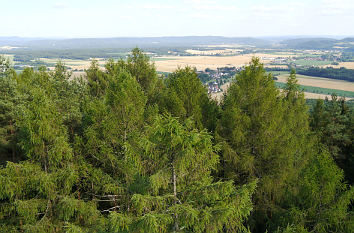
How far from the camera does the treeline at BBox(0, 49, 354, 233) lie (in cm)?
760

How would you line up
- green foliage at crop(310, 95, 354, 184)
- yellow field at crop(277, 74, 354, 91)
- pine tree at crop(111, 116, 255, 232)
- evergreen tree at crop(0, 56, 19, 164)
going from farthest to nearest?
yellow field at crop(277, 74, 354, 91) → green foliage at crop(310, 95, 354, 184) → evergreen tree at crop(0, 56, 19, 164) → pine tree at crop(111, 116, 255, 232)

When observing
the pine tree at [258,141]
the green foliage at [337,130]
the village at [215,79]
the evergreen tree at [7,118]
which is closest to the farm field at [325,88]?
the village at [215,79]

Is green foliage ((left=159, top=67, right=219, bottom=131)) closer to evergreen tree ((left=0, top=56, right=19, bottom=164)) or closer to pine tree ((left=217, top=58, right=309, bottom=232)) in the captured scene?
pine tree ((left=217, top=58, right=309, bottom=232))

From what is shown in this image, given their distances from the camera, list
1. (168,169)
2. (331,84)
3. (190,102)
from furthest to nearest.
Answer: (331,84) < (190,102) < (168,169)

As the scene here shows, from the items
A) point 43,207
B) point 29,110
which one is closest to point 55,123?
point 29,110

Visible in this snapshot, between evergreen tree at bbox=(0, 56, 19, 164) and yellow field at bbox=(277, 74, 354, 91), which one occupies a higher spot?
evergreen tree at bbox=(0, 56, 19, 164)

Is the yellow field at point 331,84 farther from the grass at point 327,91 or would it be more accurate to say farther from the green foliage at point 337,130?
the green foliage at point 337,130

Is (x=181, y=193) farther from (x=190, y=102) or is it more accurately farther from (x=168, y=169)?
(x=190, y=102)

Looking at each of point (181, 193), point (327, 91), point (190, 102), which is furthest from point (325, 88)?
point (181, 193)

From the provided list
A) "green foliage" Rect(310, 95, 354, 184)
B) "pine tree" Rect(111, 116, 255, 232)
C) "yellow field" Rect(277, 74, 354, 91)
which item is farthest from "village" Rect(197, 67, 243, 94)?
"pine tree" Rect(111, 116, 255, 232)

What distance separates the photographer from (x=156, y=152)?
7.91 metres

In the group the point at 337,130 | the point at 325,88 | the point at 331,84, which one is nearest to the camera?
the point at 337,130

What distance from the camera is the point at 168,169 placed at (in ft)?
25.4

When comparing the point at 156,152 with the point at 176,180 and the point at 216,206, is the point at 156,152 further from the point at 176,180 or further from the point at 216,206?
the point at 216,206
